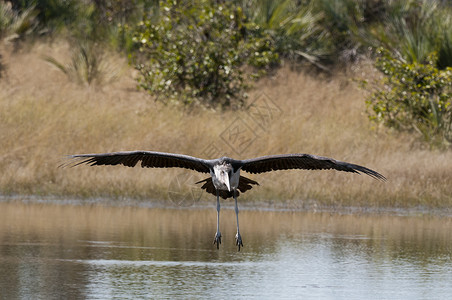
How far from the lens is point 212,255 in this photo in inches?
443

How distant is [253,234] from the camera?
503 inches

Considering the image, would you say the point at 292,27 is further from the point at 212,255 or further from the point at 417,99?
the point at 212,255

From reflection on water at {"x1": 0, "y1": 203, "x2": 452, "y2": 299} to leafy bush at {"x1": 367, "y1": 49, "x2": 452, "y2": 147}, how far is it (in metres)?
4.72

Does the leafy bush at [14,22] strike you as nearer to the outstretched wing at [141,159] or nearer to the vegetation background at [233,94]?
the vegetation background at [233,94]

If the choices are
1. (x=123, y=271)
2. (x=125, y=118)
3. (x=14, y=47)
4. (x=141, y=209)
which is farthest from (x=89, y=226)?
(x=14, y=47)

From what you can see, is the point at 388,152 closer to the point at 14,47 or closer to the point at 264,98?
the point at 264,98

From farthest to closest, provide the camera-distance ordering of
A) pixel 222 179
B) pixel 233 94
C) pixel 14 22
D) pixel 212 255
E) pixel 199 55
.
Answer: pixel 14 22 < pixel 233 94 < pixel 199 55 < pixel 212 255 < pixel 222 179

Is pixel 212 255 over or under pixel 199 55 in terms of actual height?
under

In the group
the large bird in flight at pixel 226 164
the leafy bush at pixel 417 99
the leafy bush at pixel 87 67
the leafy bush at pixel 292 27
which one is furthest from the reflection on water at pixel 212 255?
the leafy bush at pixel 292 27

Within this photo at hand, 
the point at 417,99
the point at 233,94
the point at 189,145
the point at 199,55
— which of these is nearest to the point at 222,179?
the point at 189,145

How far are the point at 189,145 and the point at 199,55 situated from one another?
14.9 feet

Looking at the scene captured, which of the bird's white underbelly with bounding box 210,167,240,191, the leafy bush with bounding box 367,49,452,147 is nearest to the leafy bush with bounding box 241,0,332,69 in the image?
the leafy bush with bounding box 367,49,452,147

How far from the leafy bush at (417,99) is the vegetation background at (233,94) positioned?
41 millimetres

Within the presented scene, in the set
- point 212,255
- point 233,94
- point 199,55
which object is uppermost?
point 199,55
